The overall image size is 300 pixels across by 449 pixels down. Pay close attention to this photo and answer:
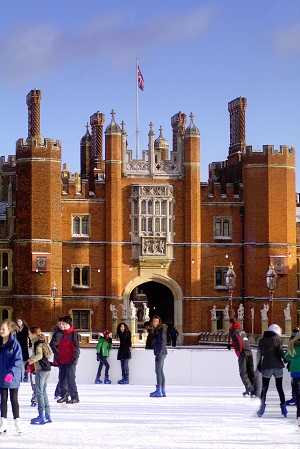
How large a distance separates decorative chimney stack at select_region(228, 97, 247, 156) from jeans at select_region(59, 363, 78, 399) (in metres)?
39.8

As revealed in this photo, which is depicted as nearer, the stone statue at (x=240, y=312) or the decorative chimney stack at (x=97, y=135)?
the stone statue at (x=240, y=312)

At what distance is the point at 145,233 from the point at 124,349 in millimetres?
26238

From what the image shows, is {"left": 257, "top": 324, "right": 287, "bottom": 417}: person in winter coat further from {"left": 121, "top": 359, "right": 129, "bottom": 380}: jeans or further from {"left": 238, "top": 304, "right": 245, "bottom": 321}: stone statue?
{"left": 238, "top": 304, "right": 245, "bottom": 321}: stone statue

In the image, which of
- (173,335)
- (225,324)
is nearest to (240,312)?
(225,324)

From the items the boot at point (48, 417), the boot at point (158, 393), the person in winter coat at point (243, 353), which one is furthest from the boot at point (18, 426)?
the person in winter coat at point (243, 353)

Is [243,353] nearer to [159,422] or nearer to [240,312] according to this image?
[159,422]

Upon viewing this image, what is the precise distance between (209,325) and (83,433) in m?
38.6

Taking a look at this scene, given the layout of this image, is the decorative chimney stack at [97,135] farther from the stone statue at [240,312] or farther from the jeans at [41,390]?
the jeans at [41,390]

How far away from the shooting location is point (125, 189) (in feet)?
179

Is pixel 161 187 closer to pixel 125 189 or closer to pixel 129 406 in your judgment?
pixel 125 189

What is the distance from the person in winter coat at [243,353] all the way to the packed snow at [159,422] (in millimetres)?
413

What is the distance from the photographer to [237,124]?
61750 millimetres

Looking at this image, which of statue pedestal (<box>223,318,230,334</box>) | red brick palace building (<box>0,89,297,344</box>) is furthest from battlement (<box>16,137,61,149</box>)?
statue pedestal (<box>223,318,230,334</box>)

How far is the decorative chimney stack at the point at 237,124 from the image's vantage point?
6062 centimetres
